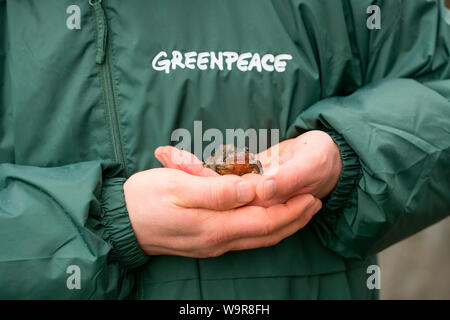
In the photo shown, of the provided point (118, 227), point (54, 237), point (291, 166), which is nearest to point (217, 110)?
Result: point (291, 166)

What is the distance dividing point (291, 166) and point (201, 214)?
8.6 inches

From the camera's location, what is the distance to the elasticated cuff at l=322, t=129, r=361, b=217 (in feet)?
3.48

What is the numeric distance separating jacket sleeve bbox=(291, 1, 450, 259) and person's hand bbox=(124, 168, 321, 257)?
136 mm

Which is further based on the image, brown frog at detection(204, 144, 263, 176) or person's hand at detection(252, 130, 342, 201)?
brown frog at detection(204, 144, 263, 176)

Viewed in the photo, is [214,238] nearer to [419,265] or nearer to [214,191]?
[214,191]

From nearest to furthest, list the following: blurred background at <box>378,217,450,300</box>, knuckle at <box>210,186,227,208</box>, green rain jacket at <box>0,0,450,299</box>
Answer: knuckle at <box>210,186,227,208</box> < green rain jacket at <box>0,0,450,299</box> < blurred background at <box>378,217,450,300</box>

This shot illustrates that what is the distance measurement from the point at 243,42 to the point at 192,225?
17.9 inches

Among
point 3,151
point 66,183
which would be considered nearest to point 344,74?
point 66,183

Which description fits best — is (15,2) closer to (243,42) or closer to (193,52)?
(193,52)

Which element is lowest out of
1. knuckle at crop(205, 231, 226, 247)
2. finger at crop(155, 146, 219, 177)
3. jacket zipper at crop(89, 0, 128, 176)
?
knuckle at crop(205, 231, 226, 247)

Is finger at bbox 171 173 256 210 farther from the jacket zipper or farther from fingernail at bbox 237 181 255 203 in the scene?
the jacket zipper

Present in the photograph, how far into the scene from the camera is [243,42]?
43.4 inches

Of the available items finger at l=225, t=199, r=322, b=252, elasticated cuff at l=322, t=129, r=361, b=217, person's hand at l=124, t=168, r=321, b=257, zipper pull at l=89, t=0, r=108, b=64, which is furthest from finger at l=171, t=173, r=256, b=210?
zipper pull at l=89, t=0, r=108, b=64

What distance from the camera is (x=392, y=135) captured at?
104 centimetres
